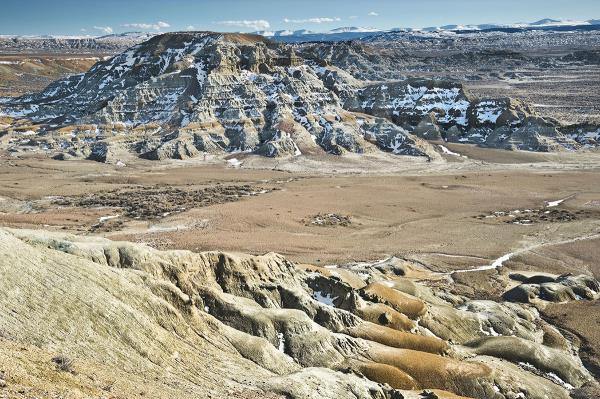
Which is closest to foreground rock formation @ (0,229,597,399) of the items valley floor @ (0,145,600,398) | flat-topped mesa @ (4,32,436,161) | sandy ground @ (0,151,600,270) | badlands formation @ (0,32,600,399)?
badlands formation @ (0,32,600,399)

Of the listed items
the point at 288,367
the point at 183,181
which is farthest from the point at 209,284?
the point at 183,181

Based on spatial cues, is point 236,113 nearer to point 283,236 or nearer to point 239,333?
point 283,236

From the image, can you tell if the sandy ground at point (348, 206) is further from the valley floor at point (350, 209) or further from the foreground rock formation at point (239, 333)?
the foreground rock formation at point (239, 333)

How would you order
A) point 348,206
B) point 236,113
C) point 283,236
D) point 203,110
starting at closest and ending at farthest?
1. point 283,236
2. point 348,206
3. point 203,110
4. point 236,113

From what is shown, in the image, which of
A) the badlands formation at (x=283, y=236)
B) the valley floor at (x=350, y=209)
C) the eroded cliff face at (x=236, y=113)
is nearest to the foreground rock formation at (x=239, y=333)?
the badlands formation at (x=283, y=236)

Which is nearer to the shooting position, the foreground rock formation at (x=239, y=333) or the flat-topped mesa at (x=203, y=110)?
the foreground rock formation at (x=239, y=333)

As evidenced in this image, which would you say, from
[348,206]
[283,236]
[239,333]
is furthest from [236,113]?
[239,333]

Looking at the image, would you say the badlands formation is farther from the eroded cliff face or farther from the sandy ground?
the eroded cliff face
